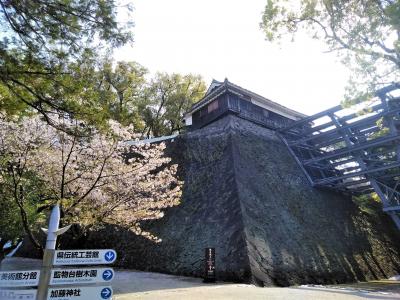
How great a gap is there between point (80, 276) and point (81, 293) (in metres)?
0.19

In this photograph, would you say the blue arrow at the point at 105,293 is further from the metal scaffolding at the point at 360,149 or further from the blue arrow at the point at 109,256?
the metal scaffolding at the point at 360,149

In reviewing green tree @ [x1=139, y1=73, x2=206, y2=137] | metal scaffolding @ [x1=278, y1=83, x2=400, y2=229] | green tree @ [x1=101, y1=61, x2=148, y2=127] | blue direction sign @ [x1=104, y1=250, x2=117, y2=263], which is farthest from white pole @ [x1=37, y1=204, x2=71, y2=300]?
green tree @ [x1=139, y1=73, x2=206, y2=137]

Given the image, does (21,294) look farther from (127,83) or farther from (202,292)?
(127,83)

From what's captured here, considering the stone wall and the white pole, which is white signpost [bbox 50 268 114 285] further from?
the stone wall

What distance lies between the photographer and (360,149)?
15.3 m

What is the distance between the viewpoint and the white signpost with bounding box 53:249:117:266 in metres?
3.58

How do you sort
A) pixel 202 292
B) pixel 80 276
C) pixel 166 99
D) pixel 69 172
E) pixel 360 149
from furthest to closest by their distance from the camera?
pixel 166 99, pixel 360 149, pixel 69 172, pixel 202 292, pixel 80 276

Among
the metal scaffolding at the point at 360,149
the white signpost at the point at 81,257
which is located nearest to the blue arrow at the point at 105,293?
the white signpost at the point at 81,257

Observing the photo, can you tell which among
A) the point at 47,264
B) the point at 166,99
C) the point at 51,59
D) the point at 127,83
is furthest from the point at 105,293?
the point at 166,99

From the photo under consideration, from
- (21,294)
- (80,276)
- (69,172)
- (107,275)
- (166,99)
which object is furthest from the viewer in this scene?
(166,99)

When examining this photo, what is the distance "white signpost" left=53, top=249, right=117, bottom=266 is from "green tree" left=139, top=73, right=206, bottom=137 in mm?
23978

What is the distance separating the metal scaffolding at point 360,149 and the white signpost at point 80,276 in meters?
12.2

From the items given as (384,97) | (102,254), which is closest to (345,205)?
(384,97)

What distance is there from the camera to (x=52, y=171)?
812 cm
